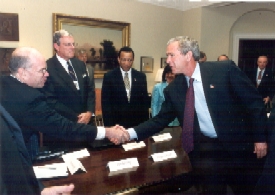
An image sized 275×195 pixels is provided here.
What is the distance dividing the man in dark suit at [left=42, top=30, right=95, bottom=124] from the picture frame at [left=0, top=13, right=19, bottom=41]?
64.3 inches

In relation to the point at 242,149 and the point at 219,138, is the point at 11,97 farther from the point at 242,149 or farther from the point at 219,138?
the point at 242,149

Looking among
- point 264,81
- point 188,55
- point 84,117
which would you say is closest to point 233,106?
point 188,55

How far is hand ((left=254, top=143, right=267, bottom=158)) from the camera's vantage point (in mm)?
2016

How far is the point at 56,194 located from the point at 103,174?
33 cm

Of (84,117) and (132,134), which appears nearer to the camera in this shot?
(132,134)

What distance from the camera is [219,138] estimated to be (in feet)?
6.66

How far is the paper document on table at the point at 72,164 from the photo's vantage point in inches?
62.6

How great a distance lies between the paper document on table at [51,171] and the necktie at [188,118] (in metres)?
0.87

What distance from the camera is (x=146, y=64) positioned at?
20.1 ft

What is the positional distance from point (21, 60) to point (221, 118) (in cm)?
137

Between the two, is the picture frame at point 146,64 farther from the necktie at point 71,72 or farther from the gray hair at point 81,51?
the necktie at point 71,72

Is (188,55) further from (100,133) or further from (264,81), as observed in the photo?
(264,81)

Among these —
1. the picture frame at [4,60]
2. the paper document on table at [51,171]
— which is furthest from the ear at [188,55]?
the picture frame at [4,60]

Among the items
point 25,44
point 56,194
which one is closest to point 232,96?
point 56,194
